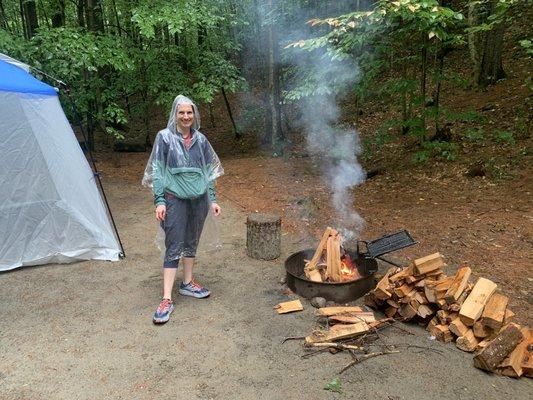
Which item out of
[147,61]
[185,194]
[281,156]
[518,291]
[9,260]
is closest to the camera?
[185,194]

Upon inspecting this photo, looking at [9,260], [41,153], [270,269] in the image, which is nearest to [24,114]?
[41,153]

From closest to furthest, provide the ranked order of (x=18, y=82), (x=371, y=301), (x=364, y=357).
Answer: (x=364, y=357) → (x=371, y=301) → (x=18, y=82)

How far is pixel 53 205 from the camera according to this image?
15.6 feet

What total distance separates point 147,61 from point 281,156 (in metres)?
3.87

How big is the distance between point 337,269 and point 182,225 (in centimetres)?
155

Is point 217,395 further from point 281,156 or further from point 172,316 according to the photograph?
point 281,156

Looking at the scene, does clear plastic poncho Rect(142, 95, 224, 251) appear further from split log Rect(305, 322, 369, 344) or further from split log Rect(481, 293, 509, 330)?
split log Rect(481, 293, 509, 330)

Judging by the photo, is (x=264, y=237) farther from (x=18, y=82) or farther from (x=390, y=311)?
(x=18, y=82)

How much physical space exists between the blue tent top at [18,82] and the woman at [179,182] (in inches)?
81.6

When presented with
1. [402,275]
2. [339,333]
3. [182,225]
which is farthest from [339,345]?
[182,225]

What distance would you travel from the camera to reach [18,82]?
456 cm

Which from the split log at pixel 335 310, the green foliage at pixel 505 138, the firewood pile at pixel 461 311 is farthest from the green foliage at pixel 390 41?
the split log at pixel 335 310

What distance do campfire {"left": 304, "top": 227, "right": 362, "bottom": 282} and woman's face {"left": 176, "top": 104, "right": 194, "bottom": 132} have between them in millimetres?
1809

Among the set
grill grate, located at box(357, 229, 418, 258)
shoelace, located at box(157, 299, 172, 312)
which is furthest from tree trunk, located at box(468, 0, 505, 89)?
shoelace, located at box(157, 299, 172, 312)
